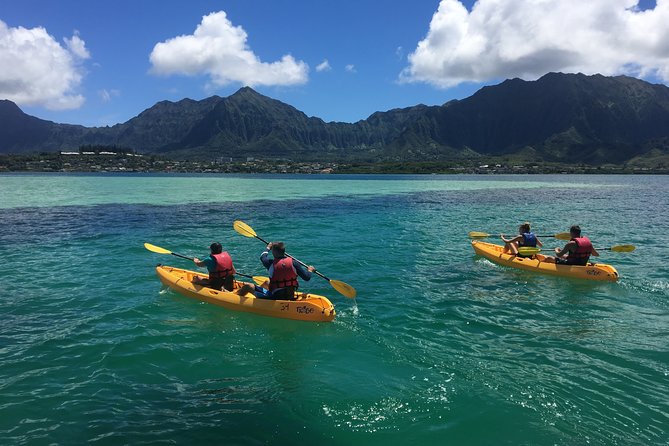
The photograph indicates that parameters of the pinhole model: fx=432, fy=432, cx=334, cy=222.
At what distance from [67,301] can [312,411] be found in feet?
34.6

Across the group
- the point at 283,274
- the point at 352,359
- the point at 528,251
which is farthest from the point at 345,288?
the point at 528,251

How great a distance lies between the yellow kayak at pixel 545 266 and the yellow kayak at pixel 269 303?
32.0 ft

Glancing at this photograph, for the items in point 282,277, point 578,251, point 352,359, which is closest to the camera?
point 352,359

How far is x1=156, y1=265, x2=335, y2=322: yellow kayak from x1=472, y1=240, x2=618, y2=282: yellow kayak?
9756 millimetres

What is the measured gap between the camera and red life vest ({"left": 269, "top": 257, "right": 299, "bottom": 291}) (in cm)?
1270

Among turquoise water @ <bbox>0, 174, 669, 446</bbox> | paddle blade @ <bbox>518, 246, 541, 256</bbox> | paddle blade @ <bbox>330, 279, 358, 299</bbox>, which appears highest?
paddle blade @ <bbox>518, 246, 541, 256</bbox>

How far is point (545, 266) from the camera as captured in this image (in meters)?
17.7

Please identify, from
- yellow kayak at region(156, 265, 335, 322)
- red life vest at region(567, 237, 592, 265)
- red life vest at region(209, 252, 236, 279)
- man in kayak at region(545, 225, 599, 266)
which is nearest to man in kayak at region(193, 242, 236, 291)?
red life vest at region(209, 252, 236, 279)

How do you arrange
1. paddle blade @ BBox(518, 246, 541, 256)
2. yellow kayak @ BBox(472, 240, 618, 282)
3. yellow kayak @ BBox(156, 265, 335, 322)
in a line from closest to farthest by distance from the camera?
1. yellow kayak @ BBox(156, 265, 335, 322)
2. yellow kayak @ BBox(472, 240, 618, 282)
3. paddle blade @ BBox(518, 246, 541, 256)

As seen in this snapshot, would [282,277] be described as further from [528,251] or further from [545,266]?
[528,251]

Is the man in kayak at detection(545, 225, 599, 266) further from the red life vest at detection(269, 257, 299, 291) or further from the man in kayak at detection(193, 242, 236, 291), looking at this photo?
the man in kayak at detection(193, 242, 236, 291)

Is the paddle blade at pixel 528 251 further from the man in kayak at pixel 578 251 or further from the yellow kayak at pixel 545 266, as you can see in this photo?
the man in kayak at pixel 578 251

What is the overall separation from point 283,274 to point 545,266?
1127cm

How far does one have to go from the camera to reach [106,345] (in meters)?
10.9
